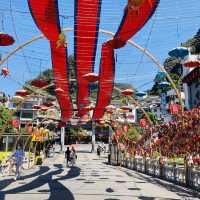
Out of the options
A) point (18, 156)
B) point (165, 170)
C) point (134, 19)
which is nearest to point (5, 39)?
point (134, 19)

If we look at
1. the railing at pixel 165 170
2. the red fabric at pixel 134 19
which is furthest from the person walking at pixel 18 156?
the red fabric at pixel 134 19

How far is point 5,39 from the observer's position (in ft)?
39.4

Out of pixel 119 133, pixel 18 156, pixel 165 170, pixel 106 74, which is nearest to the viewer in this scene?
pixel 18 156

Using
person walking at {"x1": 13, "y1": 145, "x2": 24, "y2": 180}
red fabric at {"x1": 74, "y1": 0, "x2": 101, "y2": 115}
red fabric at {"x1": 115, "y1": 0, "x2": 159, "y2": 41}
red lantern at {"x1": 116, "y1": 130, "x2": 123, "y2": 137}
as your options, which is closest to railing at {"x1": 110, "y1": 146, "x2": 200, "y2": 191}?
red lantern at {"x1": 116, "y1": 130, "x2": 123, "y2": 137}

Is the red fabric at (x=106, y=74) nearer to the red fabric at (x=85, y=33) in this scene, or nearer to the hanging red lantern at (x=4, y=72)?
the red fabric at (x=85, y=33)

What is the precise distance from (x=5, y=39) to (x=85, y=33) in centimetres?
287

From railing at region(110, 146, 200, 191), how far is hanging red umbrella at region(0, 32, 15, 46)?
813 centimetres

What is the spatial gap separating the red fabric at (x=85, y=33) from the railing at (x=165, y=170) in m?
5.79

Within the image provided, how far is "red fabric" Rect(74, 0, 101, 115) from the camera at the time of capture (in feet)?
38.8

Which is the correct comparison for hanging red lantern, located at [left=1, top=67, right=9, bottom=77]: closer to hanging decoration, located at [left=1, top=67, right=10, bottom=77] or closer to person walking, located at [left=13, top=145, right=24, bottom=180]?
hanging decoration, located at [left=1, top=67, right=10, bottom=77]

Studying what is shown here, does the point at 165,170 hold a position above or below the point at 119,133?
below

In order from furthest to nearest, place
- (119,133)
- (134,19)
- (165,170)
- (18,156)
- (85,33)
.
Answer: (119,133) → (165,170) → (18,156) → (85,33) → (134,19)

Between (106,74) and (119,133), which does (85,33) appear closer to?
(106,74)

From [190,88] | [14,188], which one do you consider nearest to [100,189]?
[14,188]
